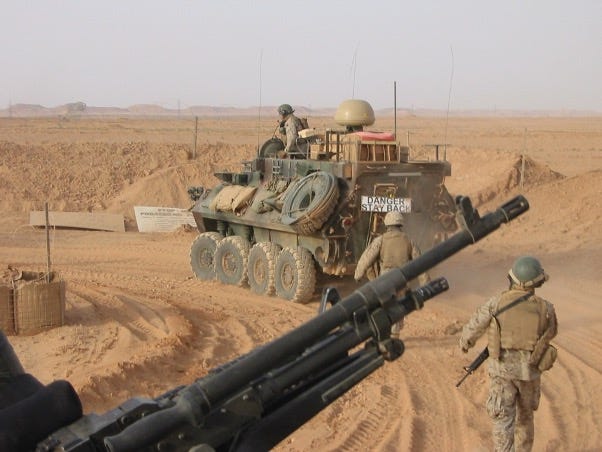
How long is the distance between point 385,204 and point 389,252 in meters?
2.16

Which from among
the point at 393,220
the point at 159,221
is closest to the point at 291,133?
the point at 393,220

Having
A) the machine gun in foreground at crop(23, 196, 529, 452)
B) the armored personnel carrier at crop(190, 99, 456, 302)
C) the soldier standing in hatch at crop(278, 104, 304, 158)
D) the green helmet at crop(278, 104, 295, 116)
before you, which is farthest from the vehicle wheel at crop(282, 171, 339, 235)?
the machine gun in foreground at crop(23, 196, 529, 452)

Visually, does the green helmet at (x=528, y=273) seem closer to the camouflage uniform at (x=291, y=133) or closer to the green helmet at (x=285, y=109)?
the camouflage uniform at (x=291, y=133)

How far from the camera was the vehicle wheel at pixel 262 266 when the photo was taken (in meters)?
12.0

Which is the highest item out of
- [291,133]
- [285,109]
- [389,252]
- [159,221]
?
[285,109]

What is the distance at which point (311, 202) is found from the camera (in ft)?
35.5

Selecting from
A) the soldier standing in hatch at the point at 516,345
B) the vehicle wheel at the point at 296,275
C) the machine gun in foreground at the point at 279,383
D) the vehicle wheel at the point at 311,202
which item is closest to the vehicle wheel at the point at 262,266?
the vehicle wheel at the point at 296,275

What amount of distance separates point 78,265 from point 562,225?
9.58 m

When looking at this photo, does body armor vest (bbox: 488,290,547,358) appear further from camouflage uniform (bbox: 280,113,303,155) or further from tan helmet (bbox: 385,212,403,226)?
camouflage uniform (bbox: 280,113,303,155)

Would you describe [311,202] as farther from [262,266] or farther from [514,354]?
[514,354]

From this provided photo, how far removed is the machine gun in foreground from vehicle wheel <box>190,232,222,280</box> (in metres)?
10.5

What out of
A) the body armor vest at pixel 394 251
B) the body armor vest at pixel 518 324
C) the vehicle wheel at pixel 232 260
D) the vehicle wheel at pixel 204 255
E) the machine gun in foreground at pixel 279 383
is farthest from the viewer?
the vehicle wheel at pixel 204 255

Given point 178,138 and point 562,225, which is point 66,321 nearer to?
point 562,225

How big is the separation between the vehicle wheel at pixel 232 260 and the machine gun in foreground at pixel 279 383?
9.61 metres
